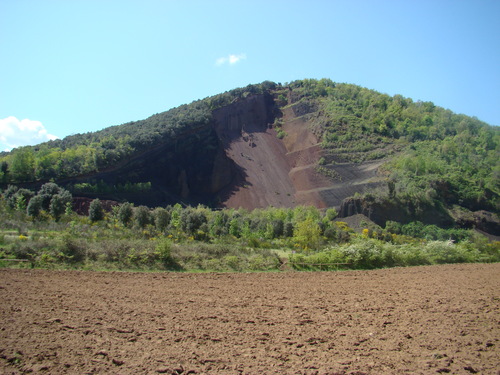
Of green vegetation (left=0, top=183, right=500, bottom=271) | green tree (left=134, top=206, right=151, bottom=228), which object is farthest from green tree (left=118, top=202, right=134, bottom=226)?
green tree (left=134, top=206, right=151, bottom=228)

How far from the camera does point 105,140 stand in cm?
7994

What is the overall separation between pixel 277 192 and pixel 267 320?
69.8 m

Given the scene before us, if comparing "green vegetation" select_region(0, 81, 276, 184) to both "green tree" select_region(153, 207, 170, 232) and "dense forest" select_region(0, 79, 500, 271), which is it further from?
"green tree" select_region(153, 207, 170, 232)

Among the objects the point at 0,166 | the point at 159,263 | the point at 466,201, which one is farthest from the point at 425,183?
the point at 0,166

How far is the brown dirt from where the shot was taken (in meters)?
8.73

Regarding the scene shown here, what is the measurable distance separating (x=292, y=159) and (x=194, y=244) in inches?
2614

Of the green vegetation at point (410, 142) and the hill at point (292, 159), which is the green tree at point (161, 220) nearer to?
the hill at point (292, 159)

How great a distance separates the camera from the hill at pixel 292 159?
2628 inches

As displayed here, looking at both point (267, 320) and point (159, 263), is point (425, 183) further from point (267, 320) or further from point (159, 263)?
point (267, 320)

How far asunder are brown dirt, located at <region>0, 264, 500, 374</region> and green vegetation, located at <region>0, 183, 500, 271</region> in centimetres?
386

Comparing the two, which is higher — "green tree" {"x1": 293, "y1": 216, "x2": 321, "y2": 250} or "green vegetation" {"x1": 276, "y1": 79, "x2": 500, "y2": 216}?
"green vegetation" {"x1": 276, "y1": 79, "x2": 500, "y2": 216}

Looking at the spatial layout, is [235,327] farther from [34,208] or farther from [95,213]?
[34,208]

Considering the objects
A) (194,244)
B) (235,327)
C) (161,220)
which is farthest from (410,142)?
(235,327)

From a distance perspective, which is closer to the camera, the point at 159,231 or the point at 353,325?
the point at 353,325
